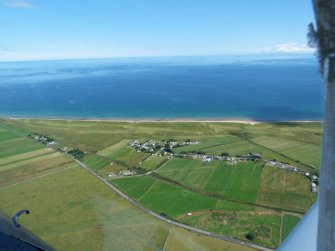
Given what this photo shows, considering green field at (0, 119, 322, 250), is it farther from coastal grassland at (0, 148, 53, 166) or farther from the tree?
the tree

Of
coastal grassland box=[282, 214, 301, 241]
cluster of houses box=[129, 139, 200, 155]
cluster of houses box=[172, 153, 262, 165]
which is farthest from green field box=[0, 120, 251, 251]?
cluster of houses box=[172, 153, 262, 165]

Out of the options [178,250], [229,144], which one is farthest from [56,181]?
[229,144]

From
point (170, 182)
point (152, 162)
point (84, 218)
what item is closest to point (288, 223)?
point (170, 182)

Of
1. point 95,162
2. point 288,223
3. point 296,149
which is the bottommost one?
point 296,149

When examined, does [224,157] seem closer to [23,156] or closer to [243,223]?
[243,223]

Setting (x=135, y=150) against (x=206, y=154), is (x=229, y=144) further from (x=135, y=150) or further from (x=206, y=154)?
(x=135, y=150)
